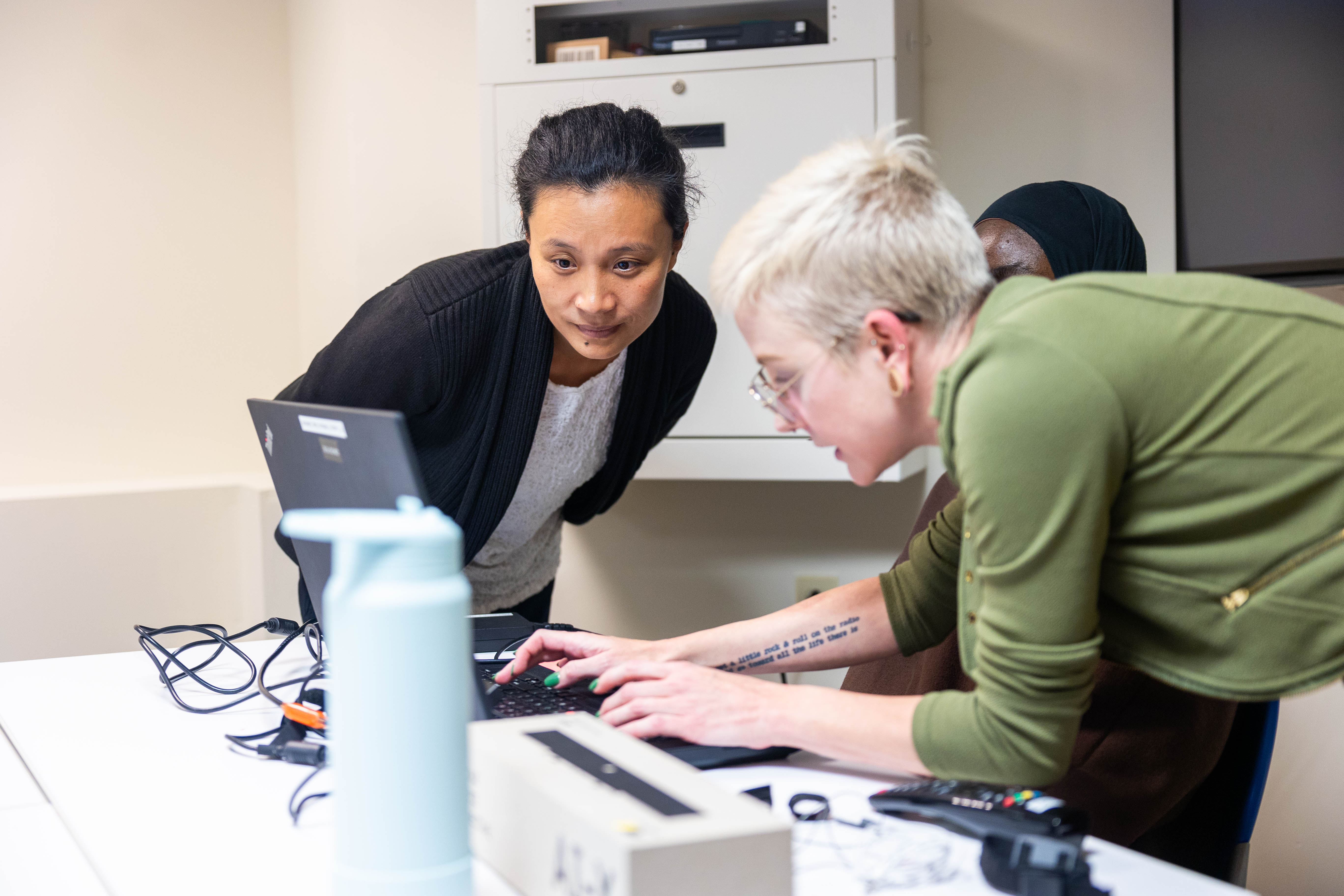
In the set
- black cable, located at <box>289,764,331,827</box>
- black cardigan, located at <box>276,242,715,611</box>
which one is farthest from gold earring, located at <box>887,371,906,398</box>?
black cardigan, located at <box>276,242,715,611</box>

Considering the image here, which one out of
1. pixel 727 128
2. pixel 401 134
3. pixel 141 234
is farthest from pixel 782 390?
pixel 141 234

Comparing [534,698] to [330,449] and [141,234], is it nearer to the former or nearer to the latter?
[330,449]

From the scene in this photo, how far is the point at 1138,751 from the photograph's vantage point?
3.26 ft

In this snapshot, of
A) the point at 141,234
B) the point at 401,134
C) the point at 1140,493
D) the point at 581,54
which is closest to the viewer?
the point at 1140,493

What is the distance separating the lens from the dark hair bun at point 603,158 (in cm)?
150

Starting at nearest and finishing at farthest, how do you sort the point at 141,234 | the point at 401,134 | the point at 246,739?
1. the point at 246,739
2. the point at 401,134
3. the point at 141,234

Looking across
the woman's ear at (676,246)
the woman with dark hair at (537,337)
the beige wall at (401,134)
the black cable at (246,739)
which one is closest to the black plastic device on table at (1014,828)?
the black cable at (246,739)

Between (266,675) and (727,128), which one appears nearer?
(266,675)

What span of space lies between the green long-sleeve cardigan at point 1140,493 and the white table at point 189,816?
110mm

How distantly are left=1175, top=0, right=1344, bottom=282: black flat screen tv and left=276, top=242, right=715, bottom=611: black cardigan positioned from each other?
4.28 ft

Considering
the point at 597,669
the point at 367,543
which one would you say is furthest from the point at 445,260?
the point at 367,543

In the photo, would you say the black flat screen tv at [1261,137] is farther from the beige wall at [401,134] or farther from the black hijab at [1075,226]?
the beige wall at [401,134]

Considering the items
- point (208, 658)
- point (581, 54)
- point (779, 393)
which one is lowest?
point (208, 658)

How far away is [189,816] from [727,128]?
1.59 m
